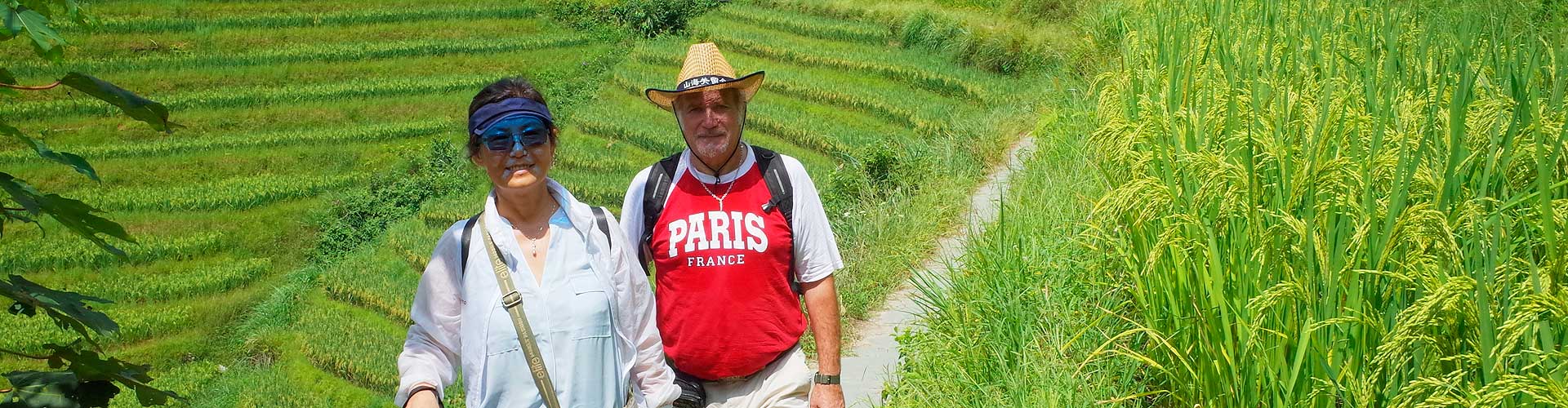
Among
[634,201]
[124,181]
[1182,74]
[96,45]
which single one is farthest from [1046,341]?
[96,45]

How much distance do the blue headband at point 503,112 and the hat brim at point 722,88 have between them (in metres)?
0.52

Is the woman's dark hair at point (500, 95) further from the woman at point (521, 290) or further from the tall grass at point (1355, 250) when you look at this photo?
the tall grass at point (1355, 250)

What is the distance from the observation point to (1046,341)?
3.80 meters

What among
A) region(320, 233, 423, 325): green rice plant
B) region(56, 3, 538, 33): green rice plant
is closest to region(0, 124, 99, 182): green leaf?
region(320, 233, 423, 325): green rice plant

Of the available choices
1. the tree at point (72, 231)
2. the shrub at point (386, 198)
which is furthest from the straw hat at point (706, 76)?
the shrub at point (386, 198)

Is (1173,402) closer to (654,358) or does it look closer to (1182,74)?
(654,358)

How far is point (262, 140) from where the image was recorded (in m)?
13.4

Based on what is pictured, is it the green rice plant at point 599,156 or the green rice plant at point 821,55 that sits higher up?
the green rice plant at point 821,55

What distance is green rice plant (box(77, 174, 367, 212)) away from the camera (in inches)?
459

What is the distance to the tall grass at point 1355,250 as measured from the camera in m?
2.09

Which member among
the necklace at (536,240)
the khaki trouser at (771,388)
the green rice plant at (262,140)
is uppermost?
the necklace at (536,240)

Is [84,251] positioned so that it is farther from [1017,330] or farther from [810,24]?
[1017,330]

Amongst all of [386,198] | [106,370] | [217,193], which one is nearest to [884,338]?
[106,370]

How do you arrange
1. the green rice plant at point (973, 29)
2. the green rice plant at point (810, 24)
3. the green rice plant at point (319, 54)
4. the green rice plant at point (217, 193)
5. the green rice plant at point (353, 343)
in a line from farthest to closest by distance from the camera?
1. the green rice plant at point (810, 24)
2. the green rice plant at point (319, 54)
3. the green rice plant at point (973, 29)
4. the green rice plant at point (217, 193)
5. the green rice plant at point (353, 343)
